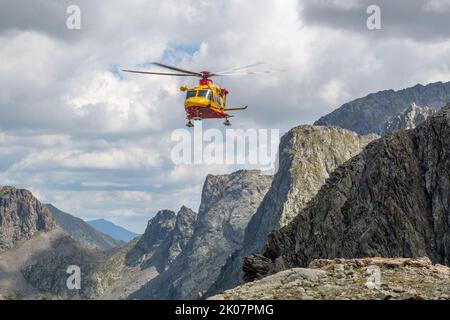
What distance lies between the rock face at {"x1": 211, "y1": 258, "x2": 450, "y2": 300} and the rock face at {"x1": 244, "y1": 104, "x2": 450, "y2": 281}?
9061cm

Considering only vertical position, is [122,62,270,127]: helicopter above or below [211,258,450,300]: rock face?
above

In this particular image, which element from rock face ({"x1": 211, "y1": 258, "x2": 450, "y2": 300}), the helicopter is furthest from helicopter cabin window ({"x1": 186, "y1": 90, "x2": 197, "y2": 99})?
rock face ({"x1": 211, "y1": 258, "x2": 450, "y2": 300})

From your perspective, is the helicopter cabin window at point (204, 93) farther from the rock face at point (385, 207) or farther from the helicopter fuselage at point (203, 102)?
the rock face at point (385, 207)

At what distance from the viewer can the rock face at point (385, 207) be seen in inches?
5002

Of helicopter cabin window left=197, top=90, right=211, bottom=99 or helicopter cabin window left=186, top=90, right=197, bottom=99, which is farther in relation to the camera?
helicopter cabin window left=186, top=90, right=197, bottom=99

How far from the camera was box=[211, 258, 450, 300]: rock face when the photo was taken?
2448cm

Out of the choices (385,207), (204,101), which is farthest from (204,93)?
(385,207)

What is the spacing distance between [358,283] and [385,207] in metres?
112

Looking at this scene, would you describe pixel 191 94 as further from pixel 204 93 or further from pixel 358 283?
pixel 358 283

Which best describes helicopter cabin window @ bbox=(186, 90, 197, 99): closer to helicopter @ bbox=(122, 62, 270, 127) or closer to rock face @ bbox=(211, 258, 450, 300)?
helicopter @ bbox=(122, 62, 270, 127)

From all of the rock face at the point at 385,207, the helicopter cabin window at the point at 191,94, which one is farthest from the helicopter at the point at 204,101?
the rock face at the point at 385,207

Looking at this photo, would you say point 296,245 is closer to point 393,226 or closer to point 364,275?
point 393,226

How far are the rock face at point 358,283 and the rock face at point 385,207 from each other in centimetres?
9061
